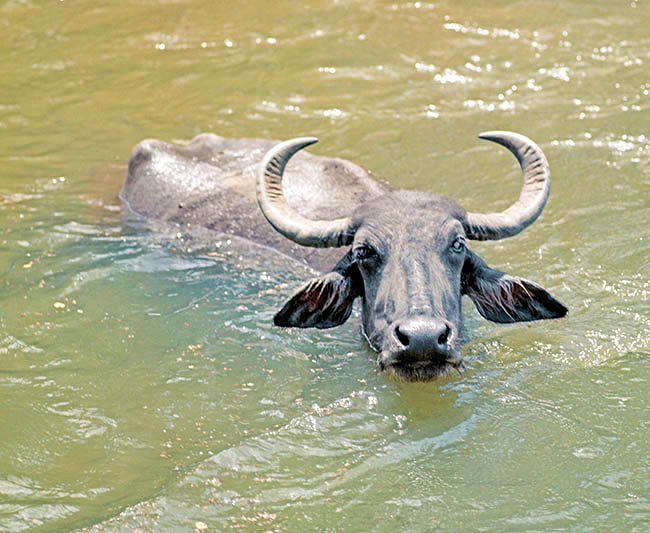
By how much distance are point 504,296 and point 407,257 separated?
87 centimetres

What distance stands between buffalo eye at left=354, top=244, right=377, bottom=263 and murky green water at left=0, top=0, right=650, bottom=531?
2.17 feet

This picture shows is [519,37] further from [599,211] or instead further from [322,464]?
[322,464]

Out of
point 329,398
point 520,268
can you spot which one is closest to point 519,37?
point 520,268

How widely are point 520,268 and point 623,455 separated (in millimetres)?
2312

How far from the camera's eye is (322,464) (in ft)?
15.3

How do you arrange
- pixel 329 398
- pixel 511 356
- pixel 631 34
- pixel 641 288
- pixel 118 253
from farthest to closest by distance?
1. pixel 631 34
2. pixel 118 253
3. pixel 641 288
4. pixel 511 356
5. pixel 329 398

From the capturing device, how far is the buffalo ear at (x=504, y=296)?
18.6ft

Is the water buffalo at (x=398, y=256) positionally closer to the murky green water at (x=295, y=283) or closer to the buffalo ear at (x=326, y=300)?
the buffalo ear at (x=326, y=300)

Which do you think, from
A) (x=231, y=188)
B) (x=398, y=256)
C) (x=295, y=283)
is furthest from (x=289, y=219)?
(x=231, y=188)

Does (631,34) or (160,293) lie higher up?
(631,34)

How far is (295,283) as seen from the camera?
666 cm

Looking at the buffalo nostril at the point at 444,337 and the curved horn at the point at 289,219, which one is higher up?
the curved horn at the point at 289,219

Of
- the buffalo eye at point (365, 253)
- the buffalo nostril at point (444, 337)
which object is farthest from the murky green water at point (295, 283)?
the buffalo eye at point (365, 253)

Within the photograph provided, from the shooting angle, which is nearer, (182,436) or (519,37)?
(182,436)
